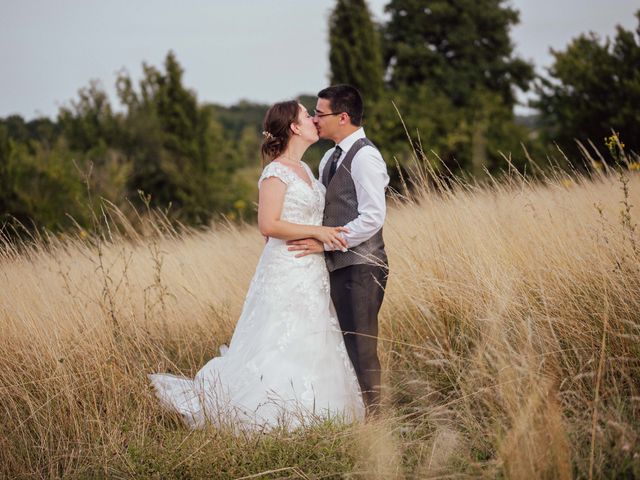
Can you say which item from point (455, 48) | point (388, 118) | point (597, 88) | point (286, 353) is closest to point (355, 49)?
point (388, 118)

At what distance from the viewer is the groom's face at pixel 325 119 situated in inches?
146

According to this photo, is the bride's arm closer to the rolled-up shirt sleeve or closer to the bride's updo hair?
the rolled-up shirt sleeve

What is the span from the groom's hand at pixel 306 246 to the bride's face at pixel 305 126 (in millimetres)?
689

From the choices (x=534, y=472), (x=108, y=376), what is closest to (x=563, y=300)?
(x=534, y=472)

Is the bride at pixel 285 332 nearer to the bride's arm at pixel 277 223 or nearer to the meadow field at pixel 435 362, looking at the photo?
the bride's arm at pixel 277 223

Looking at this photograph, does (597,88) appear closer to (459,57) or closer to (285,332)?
(459,57)

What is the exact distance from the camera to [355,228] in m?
3.50

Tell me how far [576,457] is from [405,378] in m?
1.56

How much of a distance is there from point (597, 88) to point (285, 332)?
15.2 meters

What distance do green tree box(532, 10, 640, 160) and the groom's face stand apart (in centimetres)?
1282

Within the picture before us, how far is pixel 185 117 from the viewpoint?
1831 centimetres

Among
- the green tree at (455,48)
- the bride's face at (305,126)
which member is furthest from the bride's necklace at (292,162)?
the green tree at (455,48)

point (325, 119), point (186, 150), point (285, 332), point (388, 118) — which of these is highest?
point (186, 150)

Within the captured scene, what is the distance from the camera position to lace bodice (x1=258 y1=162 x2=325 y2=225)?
3.66m
